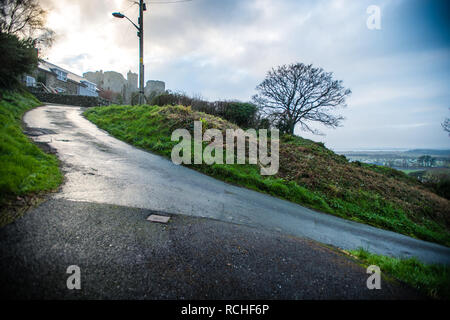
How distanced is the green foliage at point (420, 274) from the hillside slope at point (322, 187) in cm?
304

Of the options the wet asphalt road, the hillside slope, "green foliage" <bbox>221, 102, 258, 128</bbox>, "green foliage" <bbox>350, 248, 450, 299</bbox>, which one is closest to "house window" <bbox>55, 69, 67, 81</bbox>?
the hillside slope

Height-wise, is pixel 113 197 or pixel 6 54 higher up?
pixel 6 54

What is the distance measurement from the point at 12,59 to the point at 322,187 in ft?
41.0

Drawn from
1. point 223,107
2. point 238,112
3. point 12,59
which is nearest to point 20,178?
point 12,59

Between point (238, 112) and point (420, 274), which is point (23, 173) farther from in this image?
point (238, 112)

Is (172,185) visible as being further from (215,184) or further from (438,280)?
(438,280)

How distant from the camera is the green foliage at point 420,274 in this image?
89.4 inches

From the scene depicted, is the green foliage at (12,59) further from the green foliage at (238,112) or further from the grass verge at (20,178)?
the green foliage at (238,112)

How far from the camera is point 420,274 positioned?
265 centimetres

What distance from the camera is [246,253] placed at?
2551 mm

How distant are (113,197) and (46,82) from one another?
4813 cm

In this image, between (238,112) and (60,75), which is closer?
(238,112)

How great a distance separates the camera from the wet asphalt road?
3646 millimetres
